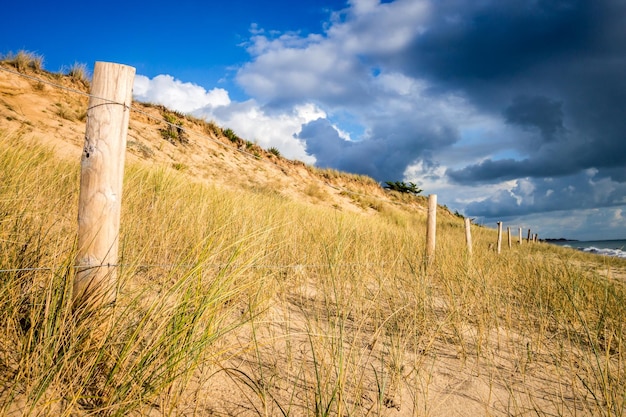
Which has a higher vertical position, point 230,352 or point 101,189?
point 101,189

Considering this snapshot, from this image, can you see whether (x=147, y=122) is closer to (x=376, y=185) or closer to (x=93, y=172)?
(x=93, y=172)

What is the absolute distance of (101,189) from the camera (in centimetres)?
179

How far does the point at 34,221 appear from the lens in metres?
2.46

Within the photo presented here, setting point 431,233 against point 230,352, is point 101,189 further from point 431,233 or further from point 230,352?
point 431,233

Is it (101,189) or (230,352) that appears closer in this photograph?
(101,189)

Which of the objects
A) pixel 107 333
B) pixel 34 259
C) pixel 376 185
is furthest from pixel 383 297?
pixel 376 185

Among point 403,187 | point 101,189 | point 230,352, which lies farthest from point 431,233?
point 403,187

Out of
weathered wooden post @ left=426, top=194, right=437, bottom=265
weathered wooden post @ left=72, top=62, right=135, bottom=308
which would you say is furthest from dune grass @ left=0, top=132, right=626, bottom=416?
weathered wooden post @ left=426, top=194, right=437, bottom=265

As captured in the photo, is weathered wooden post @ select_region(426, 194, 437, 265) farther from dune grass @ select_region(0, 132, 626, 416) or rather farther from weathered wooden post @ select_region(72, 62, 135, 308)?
weathered wooden post @ select_region(72, 62, 135, 308)

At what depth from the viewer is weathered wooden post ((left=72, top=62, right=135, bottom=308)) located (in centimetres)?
174

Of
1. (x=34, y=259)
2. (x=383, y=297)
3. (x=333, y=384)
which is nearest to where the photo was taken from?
(x=333, y=384)

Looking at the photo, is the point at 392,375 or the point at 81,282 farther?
the point at 392,375

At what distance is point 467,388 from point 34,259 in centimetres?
283

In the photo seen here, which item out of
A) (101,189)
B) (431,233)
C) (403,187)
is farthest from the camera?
(403,187)
